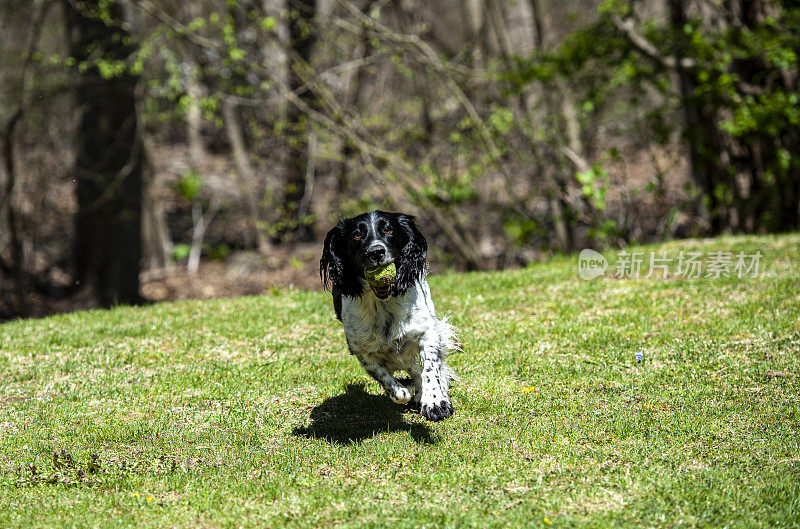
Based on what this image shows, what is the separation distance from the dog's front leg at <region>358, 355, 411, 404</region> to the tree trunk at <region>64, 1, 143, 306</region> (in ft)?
32.0

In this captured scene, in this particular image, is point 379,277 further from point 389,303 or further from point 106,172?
point 106,172

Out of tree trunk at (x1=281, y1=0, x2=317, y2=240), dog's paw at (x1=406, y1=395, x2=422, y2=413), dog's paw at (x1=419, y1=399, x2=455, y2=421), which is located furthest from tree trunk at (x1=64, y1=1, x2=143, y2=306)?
dog's paw at (x1=419, y1=399, x2=455, y2=421)

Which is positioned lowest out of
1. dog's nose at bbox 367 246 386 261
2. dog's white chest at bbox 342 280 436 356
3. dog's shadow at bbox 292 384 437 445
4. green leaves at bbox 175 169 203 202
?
dog's shadow at bbox 292 384 437 445

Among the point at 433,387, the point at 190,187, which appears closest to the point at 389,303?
the point at 433,387

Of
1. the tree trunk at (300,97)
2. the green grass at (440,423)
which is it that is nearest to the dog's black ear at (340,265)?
the green grass at (440,423)

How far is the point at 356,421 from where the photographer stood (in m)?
5.93

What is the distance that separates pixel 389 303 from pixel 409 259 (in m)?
0.33

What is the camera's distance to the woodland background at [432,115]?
42.5ft

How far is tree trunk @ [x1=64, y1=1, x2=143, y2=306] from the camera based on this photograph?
14273mm

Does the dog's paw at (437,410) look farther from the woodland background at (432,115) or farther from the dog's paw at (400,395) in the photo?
the woodland background at (432,115)

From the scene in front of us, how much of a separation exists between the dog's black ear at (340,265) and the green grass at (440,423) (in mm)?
1025

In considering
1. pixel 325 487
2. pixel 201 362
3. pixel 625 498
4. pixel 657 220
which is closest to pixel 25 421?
pixel 201 362

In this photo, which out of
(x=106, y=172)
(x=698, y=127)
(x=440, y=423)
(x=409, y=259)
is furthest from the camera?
(x=106, y=172)

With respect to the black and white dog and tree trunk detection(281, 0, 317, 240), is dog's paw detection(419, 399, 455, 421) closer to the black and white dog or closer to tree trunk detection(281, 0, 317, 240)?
the black and white dog
